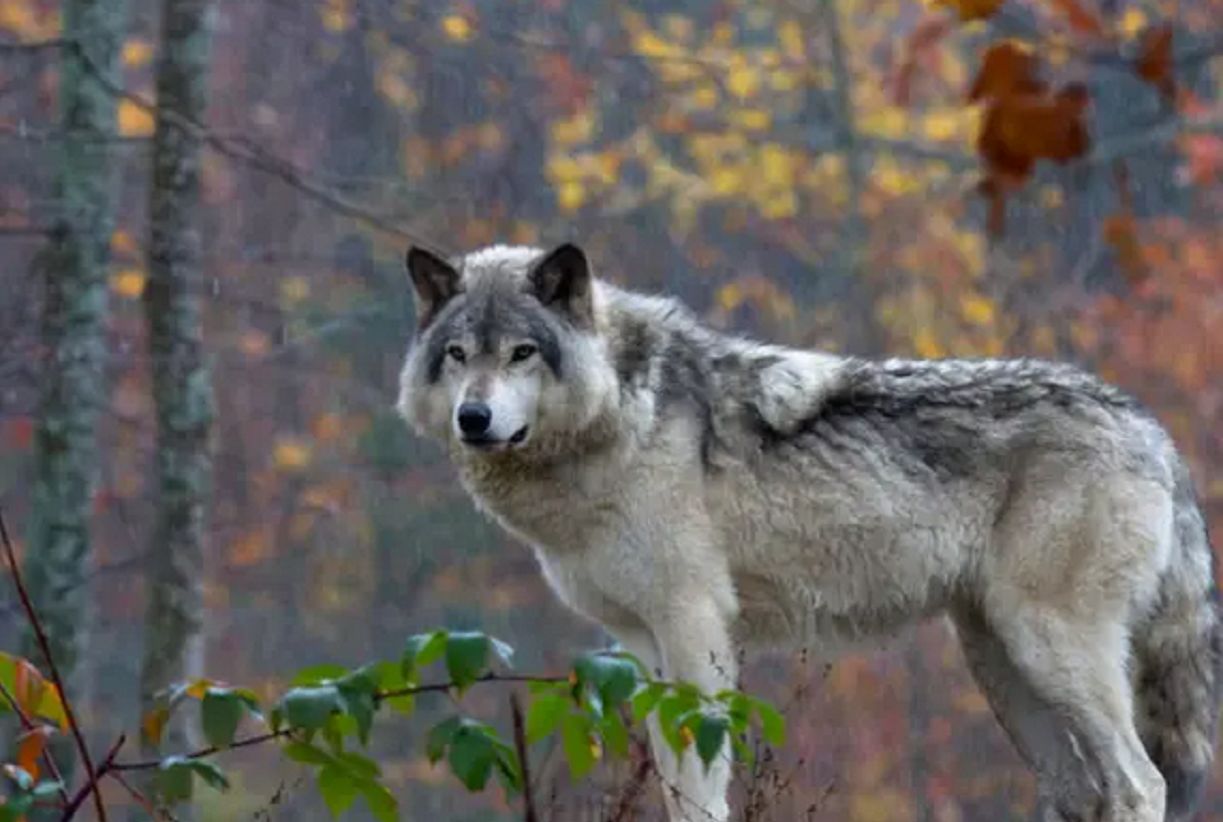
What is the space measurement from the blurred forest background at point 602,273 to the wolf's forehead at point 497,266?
5395mm

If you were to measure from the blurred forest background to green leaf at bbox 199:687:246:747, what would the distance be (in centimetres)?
894

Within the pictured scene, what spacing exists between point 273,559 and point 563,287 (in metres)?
11.9

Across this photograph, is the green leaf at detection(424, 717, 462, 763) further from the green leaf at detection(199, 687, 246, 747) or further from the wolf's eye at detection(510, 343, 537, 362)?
the wolf's eye at detection(510, 343, 537, 362)

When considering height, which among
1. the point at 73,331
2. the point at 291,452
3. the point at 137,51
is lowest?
the point at 291,452

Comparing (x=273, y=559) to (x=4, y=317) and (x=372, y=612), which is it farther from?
(x=4, y=317)

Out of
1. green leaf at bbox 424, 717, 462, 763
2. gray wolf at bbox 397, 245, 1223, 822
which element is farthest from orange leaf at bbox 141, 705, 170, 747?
gray wolf at bbox 397, 245, 1223, 822

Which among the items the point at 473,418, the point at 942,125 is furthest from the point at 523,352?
the point at 942,125

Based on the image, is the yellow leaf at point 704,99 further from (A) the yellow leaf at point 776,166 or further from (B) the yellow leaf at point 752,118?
(A) the yellow leaf at point 776,166

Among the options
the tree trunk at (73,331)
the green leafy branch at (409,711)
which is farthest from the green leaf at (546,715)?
the tree trunk at (73,331)

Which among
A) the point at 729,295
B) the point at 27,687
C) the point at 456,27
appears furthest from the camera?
the point at 729,295

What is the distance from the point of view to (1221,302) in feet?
58.9

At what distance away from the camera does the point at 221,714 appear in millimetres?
2986

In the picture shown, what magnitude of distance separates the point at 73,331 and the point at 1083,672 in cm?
396

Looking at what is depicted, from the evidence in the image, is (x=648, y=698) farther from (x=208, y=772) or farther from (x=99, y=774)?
(x=99, y=774)
